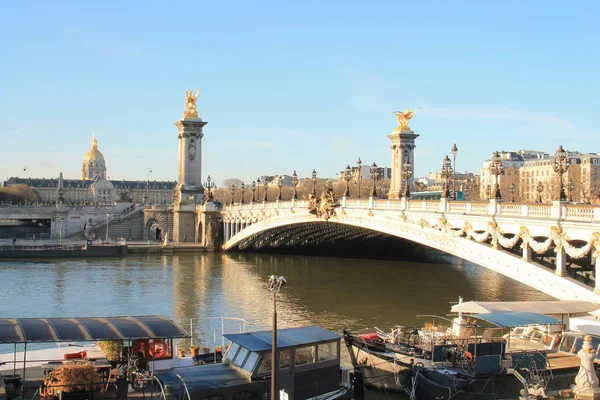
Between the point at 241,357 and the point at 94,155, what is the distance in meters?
186

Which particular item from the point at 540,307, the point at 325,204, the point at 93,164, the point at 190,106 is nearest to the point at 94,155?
the point at 93,164

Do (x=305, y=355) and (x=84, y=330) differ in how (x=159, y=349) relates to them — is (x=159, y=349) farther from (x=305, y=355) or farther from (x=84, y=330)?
(x=305, y=355)

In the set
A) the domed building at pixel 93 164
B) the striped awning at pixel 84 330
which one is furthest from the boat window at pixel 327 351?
the domed building at pixel 93 164

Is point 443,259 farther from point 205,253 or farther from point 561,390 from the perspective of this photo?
point 561,390

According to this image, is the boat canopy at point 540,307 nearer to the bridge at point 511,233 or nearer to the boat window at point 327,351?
the bridge at point 511,233

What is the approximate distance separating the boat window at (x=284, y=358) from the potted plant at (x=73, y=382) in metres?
3.35

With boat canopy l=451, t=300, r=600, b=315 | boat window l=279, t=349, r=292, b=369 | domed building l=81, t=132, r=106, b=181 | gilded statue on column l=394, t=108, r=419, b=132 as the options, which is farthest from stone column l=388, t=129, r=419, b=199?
domed building l=81, t=132, r=106, b=181

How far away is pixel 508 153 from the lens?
113062mm

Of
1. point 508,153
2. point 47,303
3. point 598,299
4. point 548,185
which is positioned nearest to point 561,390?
point 598,299

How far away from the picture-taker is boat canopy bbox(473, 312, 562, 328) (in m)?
17.8

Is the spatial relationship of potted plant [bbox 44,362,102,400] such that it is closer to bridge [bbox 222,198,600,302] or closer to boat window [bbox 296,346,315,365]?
boat window [bbox 296,346,315,365]

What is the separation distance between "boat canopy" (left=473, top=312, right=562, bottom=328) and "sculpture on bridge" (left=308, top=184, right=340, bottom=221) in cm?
2322

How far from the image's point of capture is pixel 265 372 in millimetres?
14195

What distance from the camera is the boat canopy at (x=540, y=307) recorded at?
765 inches
